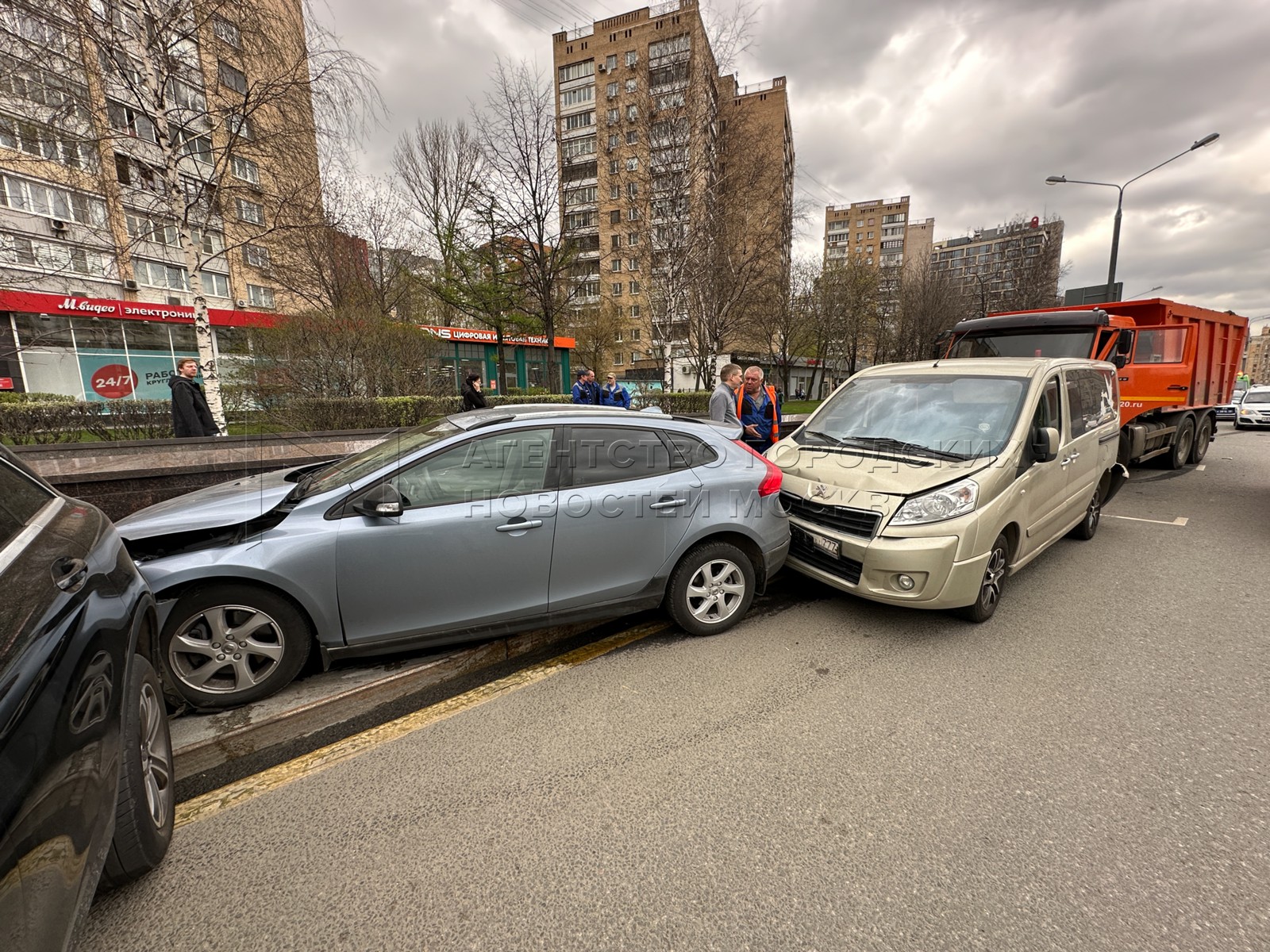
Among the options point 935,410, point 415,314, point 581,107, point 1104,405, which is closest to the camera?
point 935,410

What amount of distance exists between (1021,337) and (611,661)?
8462mm

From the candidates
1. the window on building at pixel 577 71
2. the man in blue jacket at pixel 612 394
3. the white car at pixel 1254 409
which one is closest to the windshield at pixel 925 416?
the man in blue jacket at pixel 612 394

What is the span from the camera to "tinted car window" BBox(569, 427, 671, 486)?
3.37 m

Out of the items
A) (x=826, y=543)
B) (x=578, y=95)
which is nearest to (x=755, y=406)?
(x=826, y=543)

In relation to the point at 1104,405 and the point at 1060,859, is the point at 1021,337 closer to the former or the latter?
the point at 1104,405

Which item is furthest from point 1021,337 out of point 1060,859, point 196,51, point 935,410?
point 196,51

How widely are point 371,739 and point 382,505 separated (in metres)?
1.17

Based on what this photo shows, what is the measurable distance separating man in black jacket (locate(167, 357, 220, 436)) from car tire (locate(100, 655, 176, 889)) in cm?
714

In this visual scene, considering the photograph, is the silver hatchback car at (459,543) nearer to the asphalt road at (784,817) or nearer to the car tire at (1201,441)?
the asphalt road at (784,817)

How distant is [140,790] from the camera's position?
178 cm

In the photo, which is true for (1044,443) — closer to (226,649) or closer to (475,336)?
(226,649)

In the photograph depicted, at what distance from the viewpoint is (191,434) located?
7531 mm

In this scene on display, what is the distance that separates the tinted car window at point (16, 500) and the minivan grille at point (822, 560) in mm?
4085

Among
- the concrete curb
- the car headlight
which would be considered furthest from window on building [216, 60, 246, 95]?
the car headlight
